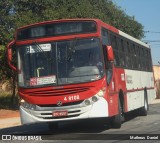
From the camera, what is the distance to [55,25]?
14.4 metres

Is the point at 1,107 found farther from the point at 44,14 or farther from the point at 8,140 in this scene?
the point at 8,140

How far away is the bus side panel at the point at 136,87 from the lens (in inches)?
701

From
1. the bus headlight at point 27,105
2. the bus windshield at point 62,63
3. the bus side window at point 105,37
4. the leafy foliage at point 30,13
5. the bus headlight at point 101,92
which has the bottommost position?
the bus headlight at point 27,105

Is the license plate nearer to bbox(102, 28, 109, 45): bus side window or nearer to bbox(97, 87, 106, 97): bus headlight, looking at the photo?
bbox(97, 87, 106, 97): bus headlight

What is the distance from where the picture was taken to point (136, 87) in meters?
19.4

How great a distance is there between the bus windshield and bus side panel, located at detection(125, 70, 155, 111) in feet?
12.5

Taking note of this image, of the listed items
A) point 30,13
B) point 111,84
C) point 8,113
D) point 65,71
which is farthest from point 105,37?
point 8,113

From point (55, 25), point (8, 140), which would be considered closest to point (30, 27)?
point (55, 25)

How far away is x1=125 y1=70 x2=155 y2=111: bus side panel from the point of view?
1781cm

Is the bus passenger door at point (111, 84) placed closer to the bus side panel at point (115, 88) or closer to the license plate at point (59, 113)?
the bus side panel at point (115, 88)

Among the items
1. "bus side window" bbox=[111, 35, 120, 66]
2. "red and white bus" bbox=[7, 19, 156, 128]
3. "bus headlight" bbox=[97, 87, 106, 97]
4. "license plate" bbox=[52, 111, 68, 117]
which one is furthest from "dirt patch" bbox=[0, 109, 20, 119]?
"bus headlight" bbox=[97, 87, 106, 97]

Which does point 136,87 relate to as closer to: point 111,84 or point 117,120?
point 117,120

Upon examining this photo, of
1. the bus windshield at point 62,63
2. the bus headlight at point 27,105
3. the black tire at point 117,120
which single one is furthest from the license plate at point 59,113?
the black tire at point 117,120

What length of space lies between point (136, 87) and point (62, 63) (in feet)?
20.5
